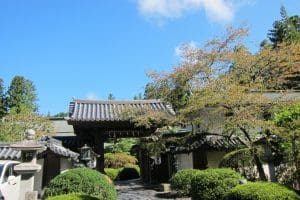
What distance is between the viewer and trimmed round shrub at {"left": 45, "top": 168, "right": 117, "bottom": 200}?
1007 cm

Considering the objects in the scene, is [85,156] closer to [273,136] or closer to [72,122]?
[72,122]

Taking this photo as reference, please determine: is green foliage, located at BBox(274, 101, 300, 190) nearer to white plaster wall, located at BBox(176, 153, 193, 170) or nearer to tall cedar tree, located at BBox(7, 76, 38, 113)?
white plaster wall, located at BBox(176, 153, 193, 170)

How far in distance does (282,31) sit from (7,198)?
47.0 m

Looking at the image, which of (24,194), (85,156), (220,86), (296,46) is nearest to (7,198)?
(24,194)

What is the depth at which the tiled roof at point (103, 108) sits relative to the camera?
50.4 feet

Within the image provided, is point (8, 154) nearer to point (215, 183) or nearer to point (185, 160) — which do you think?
point (215, 183)

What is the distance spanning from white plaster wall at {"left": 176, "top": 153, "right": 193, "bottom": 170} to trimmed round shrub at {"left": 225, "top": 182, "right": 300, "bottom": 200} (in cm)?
1138

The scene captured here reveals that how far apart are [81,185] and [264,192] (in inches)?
203

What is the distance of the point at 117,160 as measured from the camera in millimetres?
33000

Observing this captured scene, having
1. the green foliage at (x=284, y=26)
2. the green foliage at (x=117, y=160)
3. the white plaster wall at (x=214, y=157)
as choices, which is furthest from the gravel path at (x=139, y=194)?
the green foliage at (x=284, y=26)

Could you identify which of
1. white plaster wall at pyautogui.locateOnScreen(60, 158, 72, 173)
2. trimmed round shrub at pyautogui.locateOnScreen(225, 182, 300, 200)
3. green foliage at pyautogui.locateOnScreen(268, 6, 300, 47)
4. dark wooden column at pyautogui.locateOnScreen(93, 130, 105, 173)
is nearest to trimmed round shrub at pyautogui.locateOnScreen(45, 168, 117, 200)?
trimmed round shrub at pyautogui.locateOnScreen(225, 182, 300, 200)

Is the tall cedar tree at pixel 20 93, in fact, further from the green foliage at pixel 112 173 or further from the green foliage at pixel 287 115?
the green foliage at pixel 287 115

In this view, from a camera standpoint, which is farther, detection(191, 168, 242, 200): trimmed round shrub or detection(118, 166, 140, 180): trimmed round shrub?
detection(118, 166, 140, 180): trimmed round shrub

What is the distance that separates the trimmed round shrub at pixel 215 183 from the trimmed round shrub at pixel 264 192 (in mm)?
2404
